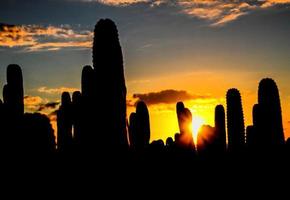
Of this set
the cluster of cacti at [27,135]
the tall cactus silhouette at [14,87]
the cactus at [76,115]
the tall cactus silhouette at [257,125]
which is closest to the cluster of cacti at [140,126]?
the cactus at [76,115]

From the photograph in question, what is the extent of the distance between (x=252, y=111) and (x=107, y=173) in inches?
478

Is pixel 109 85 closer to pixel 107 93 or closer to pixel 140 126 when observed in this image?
pixel 107 93

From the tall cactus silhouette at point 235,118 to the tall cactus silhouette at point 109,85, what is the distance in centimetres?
1250

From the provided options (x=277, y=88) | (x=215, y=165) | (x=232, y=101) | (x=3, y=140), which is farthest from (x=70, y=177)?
(x=232, y=101)

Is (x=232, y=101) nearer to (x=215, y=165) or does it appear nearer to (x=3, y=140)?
(x=215, y=165)

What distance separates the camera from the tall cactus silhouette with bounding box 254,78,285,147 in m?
22.7

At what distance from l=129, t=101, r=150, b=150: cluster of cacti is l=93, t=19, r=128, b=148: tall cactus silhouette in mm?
11856

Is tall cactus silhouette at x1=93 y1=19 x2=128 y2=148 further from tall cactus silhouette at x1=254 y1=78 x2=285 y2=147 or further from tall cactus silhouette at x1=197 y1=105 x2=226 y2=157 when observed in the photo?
tall cactus silhouette at x1=254 y1=78 x2=285 y2=147

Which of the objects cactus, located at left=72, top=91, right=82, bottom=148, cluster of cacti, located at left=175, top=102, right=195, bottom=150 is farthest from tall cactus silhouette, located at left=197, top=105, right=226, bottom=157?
cluster of cacti, located at left=175, top=102, right=195, bottom=150

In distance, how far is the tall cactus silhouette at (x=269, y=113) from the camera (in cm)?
2270

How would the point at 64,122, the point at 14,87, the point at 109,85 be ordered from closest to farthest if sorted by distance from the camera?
the point at 109,85, the point at 14,87, the point at 64,122

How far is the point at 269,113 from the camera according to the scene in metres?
23.1

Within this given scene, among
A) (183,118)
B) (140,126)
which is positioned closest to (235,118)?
(183,118)

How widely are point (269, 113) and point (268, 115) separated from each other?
0.11 metres
